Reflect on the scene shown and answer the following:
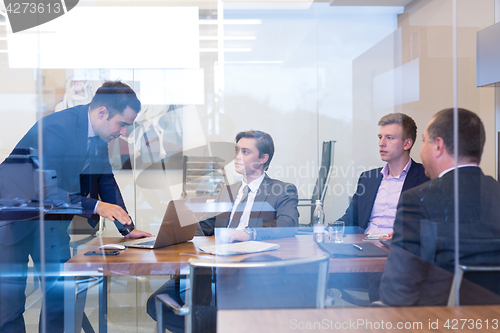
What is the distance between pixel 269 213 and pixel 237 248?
340mm

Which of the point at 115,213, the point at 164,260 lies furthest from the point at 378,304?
the point at 115,213

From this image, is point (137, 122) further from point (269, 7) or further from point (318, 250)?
point (318, 250)

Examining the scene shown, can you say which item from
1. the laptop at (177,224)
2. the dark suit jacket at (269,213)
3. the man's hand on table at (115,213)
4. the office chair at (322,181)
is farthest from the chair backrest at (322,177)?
the man's hand on table at (115,213)

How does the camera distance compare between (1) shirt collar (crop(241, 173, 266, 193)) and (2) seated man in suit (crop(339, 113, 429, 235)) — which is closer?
(2) seated man in suit (crop(339, 113, 429, 235))

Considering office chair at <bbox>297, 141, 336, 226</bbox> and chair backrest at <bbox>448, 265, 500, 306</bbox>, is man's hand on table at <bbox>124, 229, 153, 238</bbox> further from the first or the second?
chair backrest at <bbox>448, 265, 500, 306</bbox>

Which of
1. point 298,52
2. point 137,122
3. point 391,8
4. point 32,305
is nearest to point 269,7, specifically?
point 298,52

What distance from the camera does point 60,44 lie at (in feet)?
7.77

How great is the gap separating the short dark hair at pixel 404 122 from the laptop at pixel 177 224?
1.25 m

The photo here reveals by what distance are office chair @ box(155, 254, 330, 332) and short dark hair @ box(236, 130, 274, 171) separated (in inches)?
30.3

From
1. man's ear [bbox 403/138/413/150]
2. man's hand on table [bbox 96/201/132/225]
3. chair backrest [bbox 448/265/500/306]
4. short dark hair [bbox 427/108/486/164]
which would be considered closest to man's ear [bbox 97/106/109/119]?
man's hand on table [bbox 96/201/132/225]

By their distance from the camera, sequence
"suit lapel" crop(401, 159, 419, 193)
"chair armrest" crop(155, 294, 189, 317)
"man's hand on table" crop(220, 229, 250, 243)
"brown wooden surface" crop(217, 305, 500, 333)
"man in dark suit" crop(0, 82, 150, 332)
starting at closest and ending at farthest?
"brown wooden surface" crop(217, 305, 500, 333) < "chair armrest" crop(155, 294, 189, 317) < "suit lapel" crop(401, 159, 419, 193) < "man's hand on table" crop(220, 229, 250, 243) < "man in dark suit" crop(0, 82, 150, 332)

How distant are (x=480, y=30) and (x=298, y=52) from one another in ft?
3.49

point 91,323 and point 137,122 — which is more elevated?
point 137,122

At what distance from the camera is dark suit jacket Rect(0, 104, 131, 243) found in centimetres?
238
